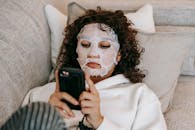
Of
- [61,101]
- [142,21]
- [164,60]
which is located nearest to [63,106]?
[61,101]

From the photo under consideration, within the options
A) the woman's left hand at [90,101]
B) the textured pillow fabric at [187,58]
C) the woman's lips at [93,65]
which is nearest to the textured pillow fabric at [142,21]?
the textured pillow fabric at [187,58]

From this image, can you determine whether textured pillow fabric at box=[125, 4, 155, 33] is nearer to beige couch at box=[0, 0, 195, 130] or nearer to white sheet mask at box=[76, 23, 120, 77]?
beige couch at box=[0, 0, 195, 130]

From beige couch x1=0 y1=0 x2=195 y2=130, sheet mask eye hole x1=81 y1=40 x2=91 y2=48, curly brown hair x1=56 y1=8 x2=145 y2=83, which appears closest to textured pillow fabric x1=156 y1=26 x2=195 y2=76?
beige couch x1=0 y1=0 x2=195 y2=130

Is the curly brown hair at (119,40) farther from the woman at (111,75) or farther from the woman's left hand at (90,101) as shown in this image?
the woman's left hand at (90,101)

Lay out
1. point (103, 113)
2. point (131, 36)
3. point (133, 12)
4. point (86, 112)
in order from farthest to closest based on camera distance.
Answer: point (133, 12) < point (131, 36) < point (103, 113) < point (86, 112)

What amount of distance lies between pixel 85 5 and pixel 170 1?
0.37 metres

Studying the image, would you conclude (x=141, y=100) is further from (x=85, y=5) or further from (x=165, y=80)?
(x=85, y=5)

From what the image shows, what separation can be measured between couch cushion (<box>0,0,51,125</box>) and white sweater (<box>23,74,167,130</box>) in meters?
0.09

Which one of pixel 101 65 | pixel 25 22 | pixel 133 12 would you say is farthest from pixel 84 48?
pixel 133 12

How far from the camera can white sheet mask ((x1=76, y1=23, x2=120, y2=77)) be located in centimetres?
132

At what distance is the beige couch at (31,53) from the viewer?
1356mm

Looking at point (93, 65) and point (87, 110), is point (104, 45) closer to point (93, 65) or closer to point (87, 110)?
point (93, 65)

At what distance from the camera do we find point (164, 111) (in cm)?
148

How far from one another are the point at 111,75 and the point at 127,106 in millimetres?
138
